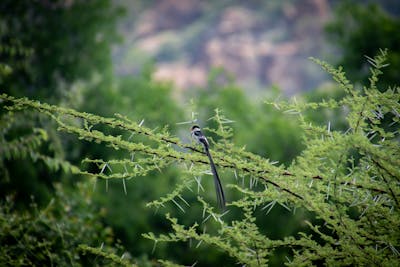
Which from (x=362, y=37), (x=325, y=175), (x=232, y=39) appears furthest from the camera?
(x=232, y=39)

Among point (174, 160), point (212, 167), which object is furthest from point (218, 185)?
point (174, 160)

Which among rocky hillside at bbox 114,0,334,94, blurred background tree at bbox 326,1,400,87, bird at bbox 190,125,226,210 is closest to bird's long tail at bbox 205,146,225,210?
bird at bbox 190,125,226,210

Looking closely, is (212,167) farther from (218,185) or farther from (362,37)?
(362,37)

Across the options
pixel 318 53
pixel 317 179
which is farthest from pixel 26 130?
pixel 318 53

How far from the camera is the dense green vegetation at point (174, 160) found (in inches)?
76.0

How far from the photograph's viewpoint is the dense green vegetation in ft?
6.33

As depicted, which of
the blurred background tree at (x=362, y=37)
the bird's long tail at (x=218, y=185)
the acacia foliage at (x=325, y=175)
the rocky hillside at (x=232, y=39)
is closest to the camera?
the acacia foliage at (x=325, y=175)

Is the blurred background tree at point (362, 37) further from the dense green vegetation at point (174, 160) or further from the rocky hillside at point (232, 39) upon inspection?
the rocky hillside at point (232, 39)

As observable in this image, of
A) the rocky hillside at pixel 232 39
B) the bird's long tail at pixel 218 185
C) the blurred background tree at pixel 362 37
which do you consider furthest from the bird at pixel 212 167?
the rocky hillside at pixel 232 39

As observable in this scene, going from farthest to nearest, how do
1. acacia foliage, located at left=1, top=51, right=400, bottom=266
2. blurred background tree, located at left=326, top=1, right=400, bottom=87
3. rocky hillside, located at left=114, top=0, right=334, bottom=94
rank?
rocky hillside, located at left=114, top=0, right=334, bottom=94 < blurred background tree, located at left=326, top=1, right=400, bottom=87 < acacia foliage, located at left=1, top=51, right=400, bottom=266

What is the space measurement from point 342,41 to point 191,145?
14605mm

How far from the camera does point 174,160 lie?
1993 millimetres

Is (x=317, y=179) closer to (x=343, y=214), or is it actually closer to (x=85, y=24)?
(x=343, y=214)

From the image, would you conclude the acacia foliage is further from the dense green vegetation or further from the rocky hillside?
the rocky hillside
